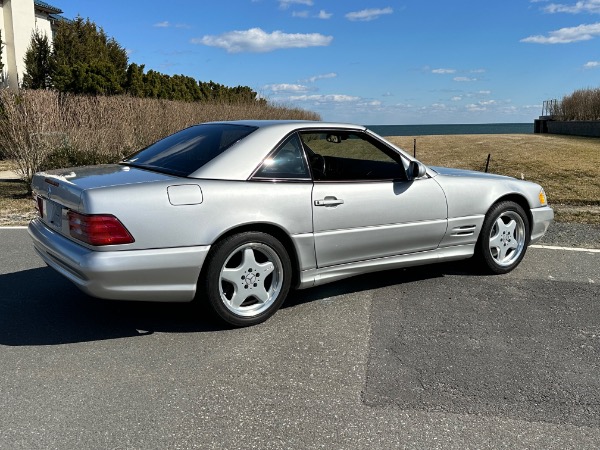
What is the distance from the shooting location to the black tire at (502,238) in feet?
16.7

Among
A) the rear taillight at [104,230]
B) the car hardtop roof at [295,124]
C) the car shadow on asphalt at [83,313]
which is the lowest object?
the car shadow on asphalt at [83,313]

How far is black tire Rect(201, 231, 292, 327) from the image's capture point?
3.69 m

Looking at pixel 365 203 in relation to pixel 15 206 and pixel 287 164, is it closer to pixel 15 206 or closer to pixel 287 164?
pixel 287 164

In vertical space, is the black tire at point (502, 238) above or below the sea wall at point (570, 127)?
below

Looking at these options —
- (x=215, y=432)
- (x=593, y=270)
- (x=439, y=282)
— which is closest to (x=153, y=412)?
(x=215, y=432)

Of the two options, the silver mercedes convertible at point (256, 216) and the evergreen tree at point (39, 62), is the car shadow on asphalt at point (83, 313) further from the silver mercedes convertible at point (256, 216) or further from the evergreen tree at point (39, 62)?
the evergreen tree at point (39, 62)

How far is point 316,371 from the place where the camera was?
3256 mm

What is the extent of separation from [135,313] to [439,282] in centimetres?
274

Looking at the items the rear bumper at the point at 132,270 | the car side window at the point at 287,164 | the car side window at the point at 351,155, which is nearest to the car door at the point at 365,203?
the car side window at the point at 351,155

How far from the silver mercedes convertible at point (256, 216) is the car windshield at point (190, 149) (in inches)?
0.6

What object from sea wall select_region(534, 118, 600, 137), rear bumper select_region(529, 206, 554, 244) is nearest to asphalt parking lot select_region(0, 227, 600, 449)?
rear bumper select_region(529, 206, 554, 244)

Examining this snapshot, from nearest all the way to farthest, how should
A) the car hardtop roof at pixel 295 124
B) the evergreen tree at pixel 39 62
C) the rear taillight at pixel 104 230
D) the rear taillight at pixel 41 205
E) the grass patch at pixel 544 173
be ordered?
the rear taillight at pixel 104 230 < the rear taillight at pixel 41 205 < the car hardtop roof at pixel 295 124 < the grass patch at pixel 544 173 < the evergreen tree at pixel 39 62

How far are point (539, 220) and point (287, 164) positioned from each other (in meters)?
2.89

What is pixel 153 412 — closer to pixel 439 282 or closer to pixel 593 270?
pixel 439 282
